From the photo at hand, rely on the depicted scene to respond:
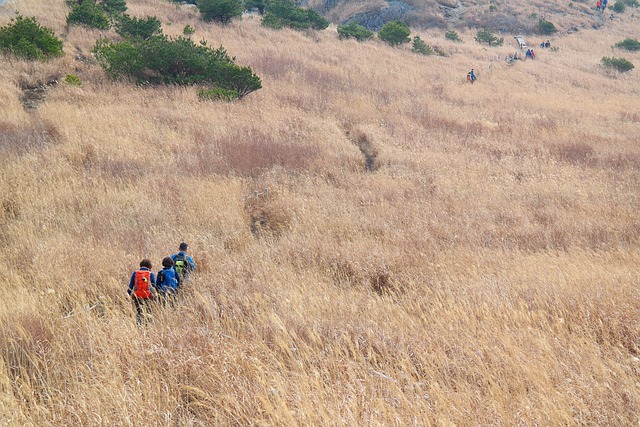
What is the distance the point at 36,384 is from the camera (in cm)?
331

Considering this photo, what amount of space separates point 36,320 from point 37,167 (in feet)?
18.3

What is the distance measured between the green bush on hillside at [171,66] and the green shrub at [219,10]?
32.5ft

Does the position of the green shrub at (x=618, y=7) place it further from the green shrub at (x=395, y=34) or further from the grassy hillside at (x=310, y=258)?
the grassy hillside at (x=310, y=258)

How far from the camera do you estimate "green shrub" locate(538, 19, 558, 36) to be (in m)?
40.6

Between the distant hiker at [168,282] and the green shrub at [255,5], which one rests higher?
the green shrub at [255,5]

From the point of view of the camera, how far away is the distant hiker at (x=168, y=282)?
4.74 m

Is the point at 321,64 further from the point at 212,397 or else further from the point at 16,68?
the point at 212,397

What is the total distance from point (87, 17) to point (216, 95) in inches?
343

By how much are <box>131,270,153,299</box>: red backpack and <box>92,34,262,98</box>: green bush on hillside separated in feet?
35.6

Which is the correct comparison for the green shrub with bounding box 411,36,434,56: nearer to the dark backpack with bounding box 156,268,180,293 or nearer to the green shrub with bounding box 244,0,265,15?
the green shrub with bounding box 244,0,265,15

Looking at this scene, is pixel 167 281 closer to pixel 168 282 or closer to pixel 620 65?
pixel 168 282

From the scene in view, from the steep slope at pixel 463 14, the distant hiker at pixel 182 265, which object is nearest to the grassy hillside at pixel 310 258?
the distant hiker at pixel 182 265

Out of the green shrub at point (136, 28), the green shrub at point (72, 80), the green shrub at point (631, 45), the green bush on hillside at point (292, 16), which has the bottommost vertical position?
the green shrub at point (72, 80)

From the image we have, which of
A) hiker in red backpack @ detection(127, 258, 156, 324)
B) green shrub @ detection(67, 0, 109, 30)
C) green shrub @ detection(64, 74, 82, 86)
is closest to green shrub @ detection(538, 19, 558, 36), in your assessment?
green shrub @ detection(67, 0, 109, 30)
